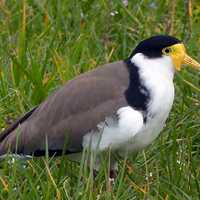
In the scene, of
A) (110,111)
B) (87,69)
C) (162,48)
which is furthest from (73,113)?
(87,69)

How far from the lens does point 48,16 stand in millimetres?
6855

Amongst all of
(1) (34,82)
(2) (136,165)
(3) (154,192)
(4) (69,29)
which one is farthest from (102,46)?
(3) (154,192)

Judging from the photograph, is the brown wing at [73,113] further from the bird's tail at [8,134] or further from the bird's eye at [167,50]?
the bird's eye at [167,50]

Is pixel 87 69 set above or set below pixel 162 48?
below

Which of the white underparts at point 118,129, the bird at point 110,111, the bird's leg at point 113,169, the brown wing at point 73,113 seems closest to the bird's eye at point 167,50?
the bird at point 110,111

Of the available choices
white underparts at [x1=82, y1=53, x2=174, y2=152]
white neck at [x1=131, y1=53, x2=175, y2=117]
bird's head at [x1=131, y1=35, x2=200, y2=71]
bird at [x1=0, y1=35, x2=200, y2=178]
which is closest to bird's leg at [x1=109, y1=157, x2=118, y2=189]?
bird at [x1=0, y1=35, x2=200, y2=178]

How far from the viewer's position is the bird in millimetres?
4930

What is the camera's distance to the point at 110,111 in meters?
4.97

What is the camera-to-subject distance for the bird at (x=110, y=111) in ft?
16.2

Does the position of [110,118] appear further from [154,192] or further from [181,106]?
[181,106]

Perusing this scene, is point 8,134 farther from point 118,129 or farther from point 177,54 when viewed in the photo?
point 177,54

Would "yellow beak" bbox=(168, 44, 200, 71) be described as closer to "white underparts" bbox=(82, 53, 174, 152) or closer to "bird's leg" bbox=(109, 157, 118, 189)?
"white underparts" bbox=(82, 53, 174, 152)

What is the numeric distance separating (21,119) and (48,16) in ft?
5.61

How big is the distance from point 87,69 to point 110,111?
127cm
